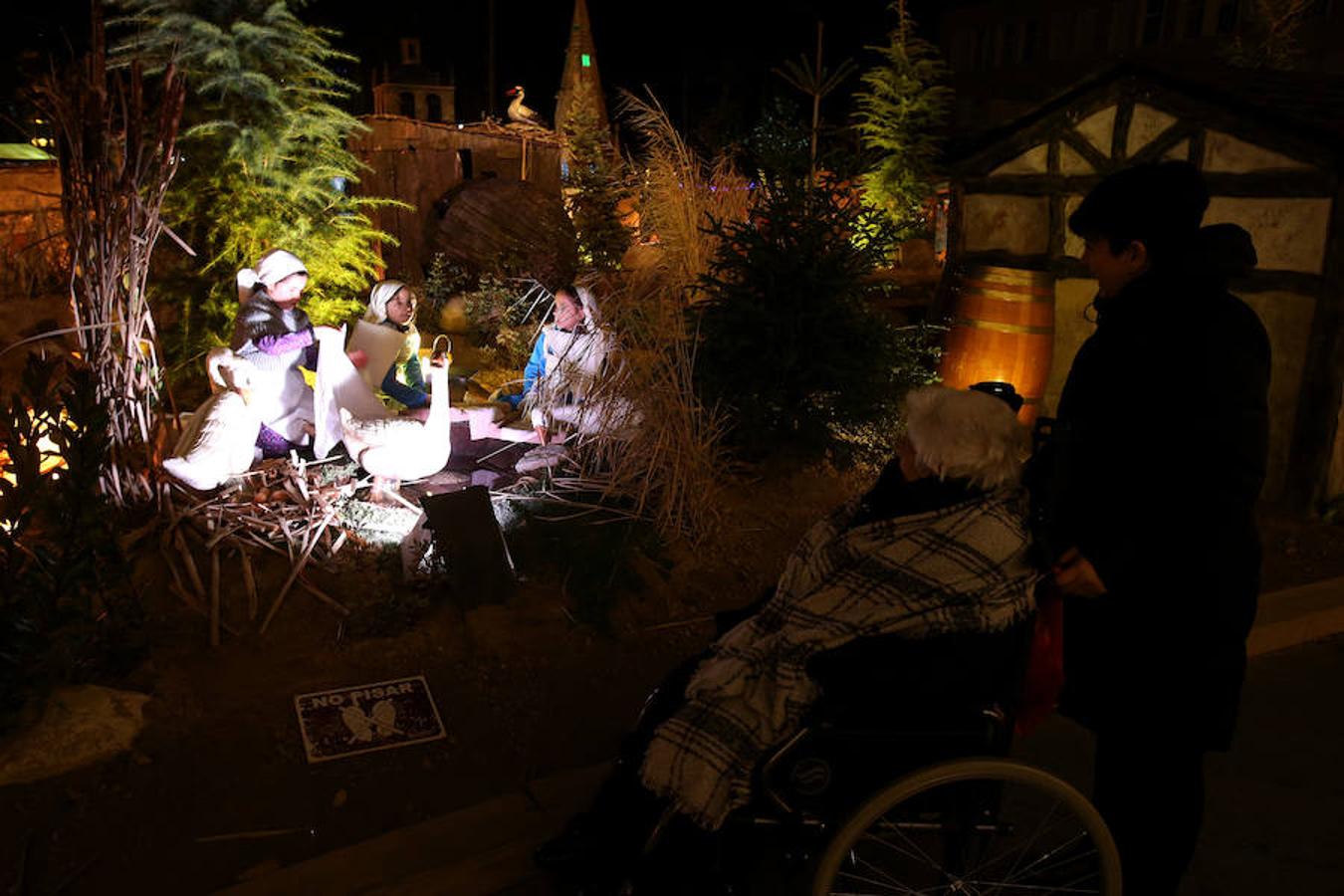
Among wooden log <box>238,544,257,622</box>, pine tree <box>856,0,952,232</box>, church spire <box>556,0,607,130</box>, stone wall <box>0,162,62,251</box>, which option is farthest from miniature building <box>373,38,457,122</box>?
wooden log <box>238,544,257,622</box>

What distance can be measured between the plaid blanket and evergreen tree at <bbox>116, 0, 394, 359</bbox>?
16.5 feet

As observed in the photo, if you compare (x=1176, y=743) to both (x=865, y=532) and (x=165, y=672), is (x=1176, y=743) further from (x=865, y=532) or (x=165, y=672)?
(x=165, y=672)

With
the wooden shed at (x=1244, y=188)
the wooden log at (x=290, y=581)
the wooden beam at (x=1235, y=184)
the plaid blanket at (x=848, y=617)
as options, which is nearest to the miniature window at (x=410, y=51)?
the wooden shed at (x=1244, y=188)

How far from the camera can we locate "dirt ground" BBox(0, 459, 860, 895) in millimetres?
3002

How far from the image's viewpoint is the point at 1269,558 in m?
5.72

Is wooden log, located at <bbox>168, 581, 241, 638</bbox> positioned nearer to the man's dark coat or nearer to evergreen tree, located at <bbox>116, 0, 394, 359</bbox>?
evergreen tree, located at <bbox>116, 0, 394, 359</bbox>

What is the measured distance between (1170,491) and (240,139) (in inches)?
230

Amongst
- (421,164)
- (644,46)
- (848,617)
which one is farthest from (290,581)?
→ (644,46)

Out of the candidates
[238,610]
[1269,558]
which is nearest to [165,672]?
[238,610]

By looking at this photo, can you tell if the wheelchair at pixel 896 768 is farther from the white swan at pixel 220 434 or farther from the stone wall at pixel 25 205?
the stone wall at pixel 25 205

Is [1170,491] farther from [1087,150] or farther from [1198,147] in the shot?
[1087,150]

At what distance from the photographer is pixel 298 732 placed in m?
3.53

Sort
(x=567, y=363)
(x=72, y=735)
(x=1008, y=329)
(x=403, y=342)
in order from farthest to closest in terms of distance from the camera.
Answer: (x=1008, y=329)
(x=403, y=342)
(x=567, y=363)
(x=72, y=735)

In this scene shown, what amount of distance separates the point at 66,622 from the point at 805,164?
13.7ft
